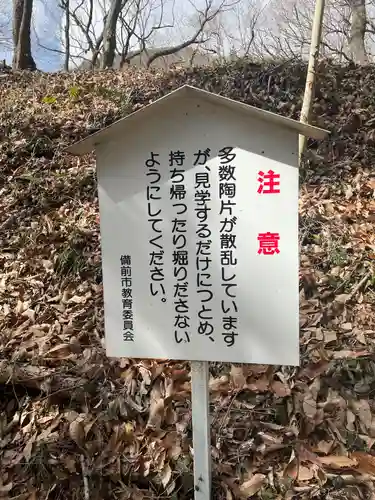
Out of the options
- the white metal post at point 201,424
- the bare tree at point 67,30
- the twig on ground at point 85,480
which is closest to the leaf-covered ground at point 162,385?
the twig on ground at point 85,480

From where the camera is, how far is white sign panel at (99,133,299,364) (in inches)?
76.6

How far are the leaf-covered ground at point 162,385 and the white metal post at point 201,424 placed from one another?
386 millimetres

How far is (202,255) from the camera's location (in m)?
2.04

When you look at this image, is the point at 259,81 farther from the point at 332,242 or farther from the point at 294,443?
the point at 294,443

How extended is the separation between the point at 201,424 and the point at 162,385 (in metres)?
0.91

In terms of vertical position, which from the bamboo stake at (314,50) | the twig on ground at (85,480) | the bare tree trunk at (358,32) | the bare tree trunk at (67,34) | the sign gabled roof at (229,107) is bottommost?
the twig on ground at (85,480)

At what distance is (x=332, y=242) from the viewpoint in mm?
4352

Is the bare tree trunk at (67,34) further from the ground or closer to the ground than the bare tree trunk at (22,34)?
further from the ground

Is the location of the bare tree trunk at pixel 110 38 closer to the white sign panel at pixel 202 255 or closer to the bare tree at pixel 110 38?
the bare tree at pixel 110 38

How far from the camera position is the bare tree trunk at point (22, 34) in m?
9.24

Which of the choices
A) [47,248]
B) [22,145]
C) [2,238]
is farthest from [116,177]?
[22,145]

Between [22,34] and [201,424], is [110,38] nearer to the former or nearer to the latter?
[22,34]

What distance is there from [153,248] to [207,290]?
293 mm

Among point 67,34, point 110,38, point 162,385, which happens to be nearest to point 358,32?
point 110,38
